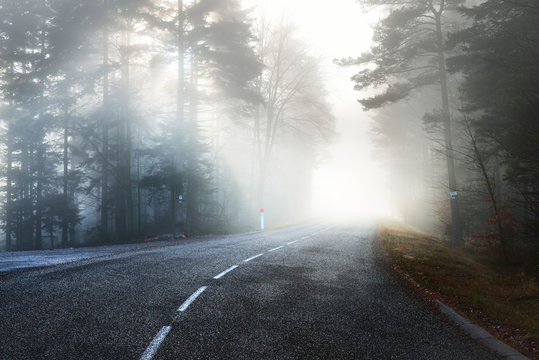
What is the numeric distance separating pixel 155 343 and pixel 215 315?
1.22 metres

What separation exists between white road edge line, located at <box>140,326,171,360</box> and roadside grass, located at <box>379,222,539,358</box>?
4.86 metres

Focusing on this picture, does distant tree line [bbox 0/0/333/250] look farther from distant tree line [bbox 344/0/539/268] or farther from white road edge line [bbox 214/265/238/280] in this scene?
white road edge line [bbox 214/265/238/280]

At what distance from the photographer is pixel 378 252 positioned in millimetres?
12242

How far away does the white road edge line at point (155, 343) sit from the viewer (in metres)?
3.79

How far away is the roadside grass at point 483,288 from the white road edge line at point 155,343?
4860 millimetres

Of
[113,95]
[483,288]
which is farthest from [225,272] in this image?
[113,95]

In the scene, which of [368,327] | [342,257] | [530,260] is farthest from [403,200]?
[368,327]

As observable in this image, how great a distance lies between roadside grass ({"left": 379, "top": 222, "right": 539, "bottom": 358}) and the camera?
544cm

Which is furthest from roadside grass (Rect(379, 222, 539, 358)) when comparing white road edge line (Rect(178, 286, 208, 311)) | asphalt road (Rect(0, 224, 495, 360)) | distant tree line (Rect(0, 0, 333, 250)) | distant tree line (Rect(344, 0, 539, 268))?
distant tree line (Rect(0, 0, 333, 250))

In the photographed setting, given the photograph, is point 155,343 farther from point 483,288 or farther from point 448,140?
point 448,140

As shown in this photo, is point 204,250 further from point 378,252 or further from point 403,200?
point 403,200

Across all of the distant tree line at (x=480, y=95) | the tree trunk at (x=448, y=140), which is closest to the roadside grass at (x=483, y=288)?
the distant tree line at (x=480, y=95)

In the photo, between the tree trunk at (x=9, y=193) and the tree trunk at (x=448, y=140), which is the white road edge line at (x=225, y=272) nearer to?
the tree trunk at (x=448, y=140)

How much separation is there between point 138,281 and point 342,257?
6.49 metres
